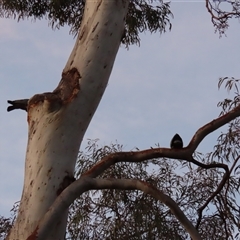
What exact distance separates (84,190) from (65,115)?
349 mm

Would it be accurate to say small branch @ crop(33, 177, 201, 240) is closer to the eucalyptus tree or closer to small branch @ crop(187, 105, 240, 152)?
the eucalyptus tree

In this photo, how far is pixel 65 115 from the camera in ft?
7.25

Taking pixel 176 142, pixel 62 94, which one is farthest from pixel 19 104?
pixel 176 142

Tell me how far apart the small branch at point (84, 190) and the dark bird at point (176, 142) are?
1.29ft

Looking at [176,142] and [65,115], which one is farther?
[176,142]

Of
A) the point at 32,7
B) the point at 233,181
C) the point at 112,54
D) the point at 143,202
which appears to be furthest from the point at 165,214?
the point at 32,7

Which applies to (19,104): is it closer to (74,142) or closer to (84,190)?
(74,142)

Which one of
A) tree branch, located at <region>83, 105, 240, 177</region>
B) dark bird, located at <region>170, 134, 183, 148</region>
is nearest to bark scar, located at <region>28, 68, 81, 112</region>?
tree branch, located at <region>83, 105, 240, 177</region>

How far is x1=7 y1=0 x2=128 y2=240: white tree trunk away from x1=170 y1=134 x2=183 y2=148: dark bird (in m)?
0.35

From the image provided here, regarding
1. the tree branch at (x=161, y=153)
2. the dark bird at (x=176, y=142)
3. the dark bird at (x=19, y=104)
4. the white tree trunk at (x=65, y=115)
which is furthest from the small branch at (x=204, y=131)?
the dark bird at (x=19, y=104)

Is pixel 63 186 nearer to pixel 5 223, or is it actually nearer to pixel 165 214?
pixel 165 214

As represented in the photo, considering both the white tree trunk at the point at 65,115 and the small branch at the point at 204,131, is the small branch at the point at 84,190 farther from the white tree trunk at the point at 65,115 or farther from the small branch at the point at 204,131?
the small branch at the point at 204,131

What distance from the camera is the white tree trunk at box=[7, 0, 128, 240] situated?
6.71 feet

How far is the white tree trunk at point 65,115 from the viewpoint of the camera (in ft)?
6.71
